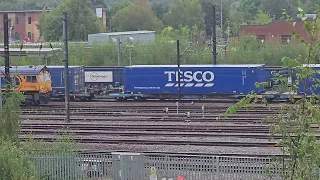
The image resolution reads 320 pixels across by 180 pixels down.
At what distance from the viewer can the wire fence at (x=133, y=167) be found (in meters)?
15.2

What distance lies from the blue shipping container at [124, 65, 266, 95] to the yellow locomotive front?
190 inches

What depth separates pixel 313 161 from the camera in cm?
714

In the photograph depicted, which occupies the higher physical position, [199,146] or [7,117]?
[7,117]

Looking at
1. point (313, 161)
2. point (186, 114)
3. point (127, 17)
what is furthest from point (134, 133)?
point (127, 17)

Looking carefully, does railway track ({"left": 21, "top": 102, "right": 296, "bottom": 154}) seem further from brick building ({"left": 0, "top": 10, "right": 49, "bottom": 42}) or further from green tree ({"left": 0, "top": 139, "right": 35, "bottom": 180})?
brick building ({"left": 0, "top": 10, "right": 49, "bottom": 42})

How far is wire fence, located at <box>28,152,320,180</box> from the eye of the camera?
1518 cm

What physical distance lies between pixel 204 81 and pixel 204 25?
5369cm

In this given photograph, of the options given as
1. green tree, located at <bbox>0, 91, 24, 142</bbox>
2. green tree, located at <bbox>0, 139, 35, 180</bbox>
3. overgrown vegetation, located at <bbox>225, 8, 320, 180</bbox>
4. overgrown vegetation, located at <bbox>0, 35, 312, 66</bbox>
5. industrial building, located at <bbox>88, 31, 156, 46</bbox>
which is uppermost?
industrial building, located at <bbox>88, 31, 156, 46</bbox>

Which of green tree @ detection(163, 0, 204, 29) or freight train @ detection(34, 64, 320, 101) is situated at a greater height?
green tree @ detection(163, 0, 204, 29)

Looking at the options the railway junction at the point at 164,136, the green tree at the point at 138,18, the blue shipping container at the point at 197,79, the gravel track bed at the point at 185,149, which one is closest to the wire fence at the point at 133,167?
the railway junction at the point at 164,136

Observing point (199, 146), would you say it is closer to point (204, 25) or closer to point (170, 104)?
point (170, 104)

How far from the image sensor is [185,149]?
67.7ft

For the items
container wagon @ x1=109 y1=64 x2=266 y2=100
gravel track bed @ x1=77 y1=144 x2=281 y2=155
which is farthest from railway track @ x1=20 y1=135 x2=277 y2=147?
container wagon @ x1=109 y1=64 x2=266 y2=100

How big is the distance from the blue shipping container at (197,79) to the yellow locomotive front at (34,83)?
15.8 feet
